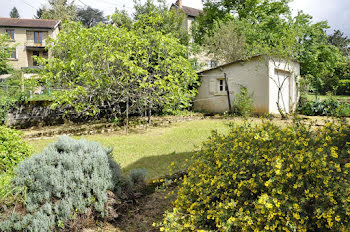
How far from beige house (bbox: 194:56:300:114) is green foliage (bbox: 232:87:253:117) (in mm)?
351

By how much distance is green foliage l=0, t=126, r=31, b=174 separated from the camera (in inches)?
140

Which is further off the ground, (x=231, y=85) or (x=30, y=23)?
(x=30, y=23)

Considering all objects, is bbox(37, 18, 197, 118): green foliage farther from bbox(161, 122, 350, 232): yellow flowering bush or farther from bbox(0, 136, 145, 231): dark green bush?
bbox(161, 122, 350, 232): yellow flowering bush

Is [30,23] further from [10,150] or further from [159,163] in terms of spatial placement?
[159,163]

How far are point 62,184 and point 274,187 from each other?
2.22m

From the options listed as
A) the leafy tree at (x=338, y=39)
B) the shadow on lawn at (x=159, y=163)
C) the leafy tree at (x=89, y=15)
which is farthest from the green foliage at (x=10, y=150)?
the leafy tree at (x=338, y=39)

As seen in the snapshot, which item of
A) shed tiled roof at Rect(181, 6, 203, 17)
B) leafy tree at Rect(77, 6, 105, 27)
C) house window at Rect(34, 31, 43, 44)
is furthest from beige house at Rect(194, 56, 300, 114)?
leafy tree at Rect(77, 6, 105, 27)

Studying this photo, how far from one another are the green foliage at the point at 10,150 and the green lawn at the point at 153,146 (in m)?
1.59

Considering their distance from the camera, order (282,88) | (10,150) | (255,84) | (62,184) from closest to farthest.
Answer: (62,184) → (10,150) → (255,84) → (282,88)

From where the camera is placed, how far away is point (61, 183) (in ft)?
8.71

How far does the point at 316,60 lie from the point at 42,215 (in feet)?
57.8

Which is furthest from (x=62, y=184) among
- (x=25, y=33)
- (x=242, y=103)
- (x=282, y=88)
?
(x=25, y=33)

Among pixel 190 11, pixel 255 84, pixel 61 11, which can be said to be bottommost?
pixel 255 84

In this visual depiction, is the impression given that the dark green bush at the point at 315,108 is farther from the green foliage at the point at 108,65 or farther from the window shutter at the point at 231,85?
the green foliage at the point at 108,65
